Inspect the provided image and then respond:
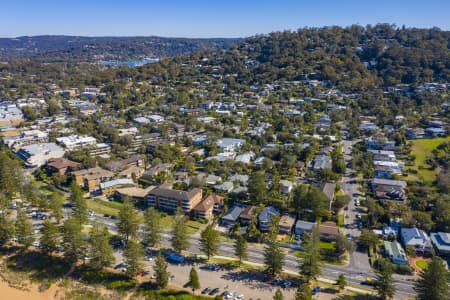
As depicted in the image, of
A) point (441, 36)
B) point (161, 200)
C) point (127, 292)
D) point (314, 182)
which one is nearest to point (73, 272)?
point (127, 292)

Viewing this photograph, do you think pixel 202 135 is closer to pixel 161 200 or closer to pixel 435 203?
pixel 161 200

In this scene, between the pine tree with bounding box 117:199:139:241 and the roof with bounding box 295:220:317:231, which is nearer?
the pine tree with bounding box 117:199:139:241

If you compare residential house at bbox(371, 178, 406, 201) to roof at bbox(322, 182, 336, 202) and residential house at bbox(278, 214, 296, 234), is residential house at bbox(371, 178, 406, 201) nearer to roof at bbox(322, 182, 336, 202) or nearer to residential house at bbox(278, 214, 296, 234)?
roof at bbox(322, 182, 336, 202)

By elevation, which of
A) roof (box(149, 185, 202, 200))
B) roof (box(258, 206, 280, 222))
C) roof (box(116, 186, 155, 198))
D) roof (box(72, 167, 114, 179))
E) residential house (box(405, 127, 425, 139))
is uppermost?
residential house (box(405, 127, 425, 139))

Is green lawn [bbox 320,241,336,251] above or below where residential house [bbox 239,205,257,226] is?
below

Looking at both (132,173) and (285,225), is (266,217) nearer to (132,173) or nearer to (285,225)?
(285,225)

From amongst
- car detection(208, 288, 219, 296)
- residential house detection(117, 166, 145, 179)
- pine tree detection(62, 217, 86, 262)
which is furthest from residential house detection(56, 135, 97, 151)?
car detection(208, 288, 219, 296)
